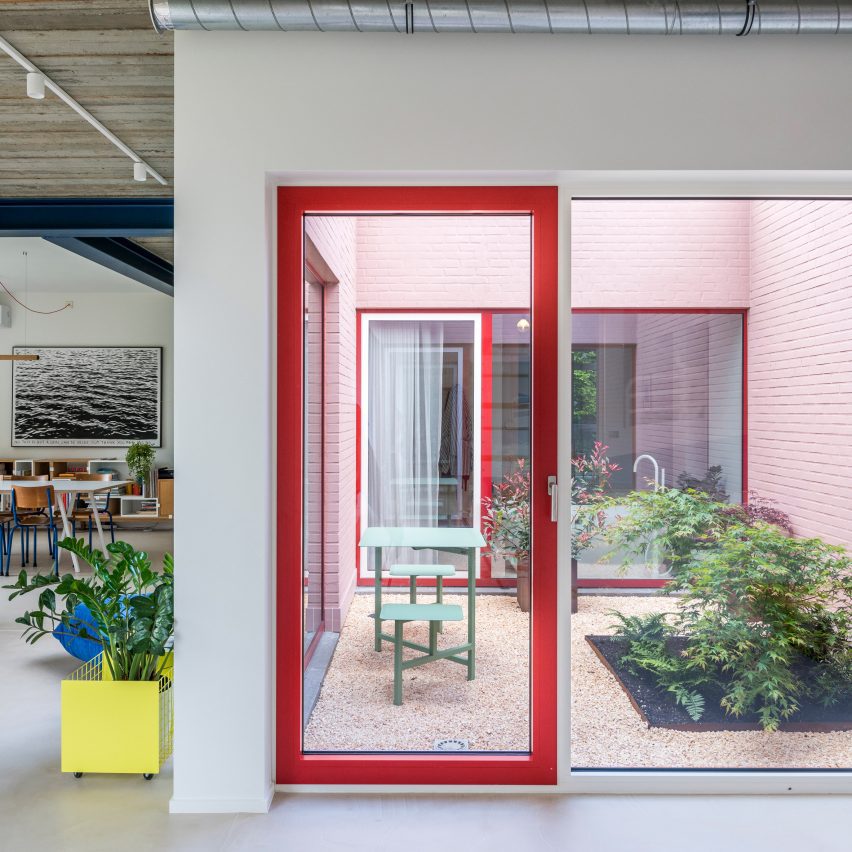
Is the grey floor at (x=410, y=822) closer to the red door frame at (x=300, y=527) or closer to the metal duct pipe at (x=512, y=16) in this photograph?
the red door frame at (x=300, y=527)

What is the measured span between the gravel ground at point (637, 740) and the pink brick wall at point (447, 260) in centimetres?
130

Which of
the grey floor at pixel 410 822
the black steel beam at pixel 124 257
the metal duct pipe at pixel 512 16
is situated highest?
the black steel beam at pixel 124 257

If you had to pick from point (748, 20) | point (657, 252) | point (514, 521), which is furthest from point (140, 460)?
point (748, 20)

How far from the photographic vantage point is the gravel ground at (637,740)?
8.55 feet

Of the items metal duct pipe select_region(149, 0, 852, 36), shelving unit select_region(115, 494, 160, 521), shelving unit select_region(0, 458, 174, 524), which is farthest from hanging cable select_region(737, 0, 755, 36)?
shelving unit select_region(115, 494, 160, 521)

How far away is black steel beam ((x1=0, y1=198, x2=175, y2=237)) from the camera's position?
16.0ft

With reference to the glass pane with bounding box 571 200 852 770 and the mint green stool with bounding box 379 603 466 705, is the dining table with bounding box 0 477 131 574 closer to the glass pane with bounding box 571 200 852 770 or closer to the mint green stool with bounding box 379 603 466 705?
the mint green stool with bounding box 379 603 466 705

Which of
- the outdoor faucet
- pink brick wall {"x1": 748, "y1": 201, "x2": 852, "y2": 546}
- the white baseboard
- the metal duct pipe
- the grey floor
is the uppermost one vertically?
the metal duct pipe

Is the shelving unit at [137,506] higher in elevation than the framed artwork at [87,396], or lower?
lower

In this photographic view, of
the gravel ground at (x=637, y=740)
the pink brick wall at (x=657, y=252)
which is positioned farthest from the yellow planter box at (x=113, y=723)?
the pink brick wall at (x=657, y=252)

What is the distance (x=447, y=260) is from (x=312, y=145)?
2.16ft

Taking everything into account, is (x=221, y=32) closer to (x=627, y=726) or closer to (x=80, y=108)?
(x=80, y=108)

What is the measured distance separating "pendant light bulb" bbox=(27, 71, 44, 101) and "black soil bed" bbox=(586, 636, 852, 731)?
137 inches

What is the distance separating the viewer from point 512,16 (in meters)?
2.21
